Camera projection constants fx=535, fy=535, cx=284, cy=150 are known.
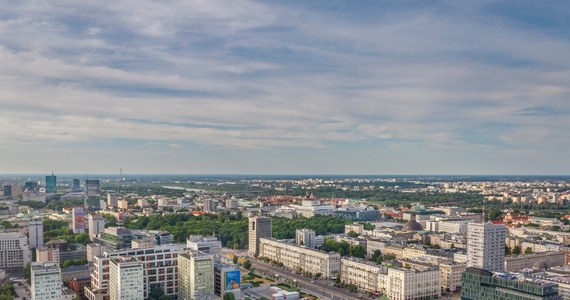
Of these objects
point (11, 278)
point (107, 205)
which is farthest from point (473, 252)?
point (107, 205)

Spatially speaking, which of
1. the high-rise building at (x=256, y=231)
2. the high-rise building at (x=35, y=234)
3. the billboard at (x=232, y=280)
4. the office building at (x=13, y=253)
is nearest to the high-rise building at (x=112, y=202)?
the high-rise building at (x=35, y=234)

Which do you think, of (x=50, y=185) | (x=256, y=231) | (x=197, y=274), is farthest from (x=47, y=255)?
(x=50, y=185)

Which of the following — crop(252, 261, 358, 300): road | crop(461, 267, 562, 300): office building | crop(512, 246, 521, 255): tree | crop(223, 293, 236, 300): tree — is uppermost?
crop(461, 267, 562, 300): office building

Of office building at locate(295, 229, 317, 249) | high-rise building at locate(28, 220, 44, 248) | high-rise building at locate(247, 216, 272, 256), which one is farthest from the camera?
high-rise building at locate(247, 216, 272, 256)

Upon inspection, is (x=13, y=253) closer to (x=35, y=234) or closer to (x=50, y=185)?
(x=35, y=234)

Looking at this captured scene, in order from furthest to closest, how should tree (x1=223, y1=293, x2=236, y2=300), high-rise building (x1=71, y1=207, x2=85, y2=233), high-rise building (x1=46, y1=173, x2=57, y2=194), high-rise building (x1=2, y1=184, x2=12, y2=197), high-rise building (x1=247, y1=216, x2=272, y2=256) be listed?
high-rise building (x1=46, y1=173, x2=57, y2=194)
high-rise building (x1=2, y1=184, x2=12, y2=197)
high-rise building (x1=71, y1=207, x2=85, y2=233)
high-rise building (x1=247, y1=216, x2=272, y2=256)
tree (x1=223, y1=293, x2=236, y2=300)

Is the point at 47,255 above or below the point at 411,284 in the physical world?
above

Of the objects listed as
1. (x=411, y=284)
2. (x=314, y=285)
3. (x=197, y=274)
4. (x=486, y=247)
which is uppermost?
(x=486, y=247)

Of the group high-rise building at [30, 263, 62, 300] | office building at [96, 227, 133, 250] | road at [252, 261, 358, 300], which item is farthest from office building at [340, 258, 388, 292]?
high-rise building at [30, 263, 62, 300]

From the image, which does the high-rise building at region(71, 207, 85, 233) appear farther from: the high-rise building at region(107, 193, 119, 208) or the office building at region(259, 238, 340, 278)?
the high-rise building at region(107, 193, 119, 208)
